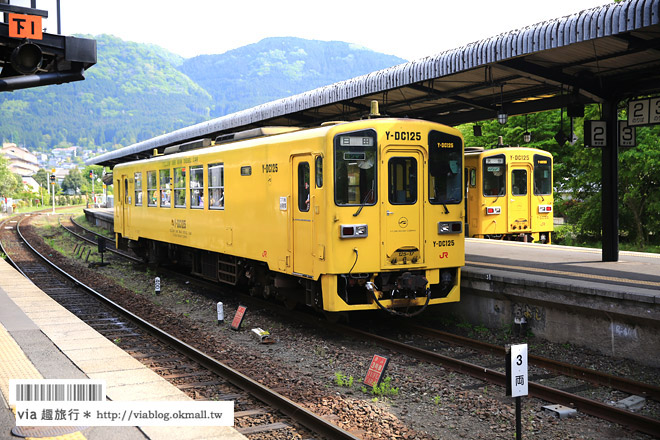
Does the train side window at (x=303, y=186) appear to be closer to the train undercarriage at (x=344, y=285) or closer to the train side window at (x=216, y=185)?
the train undercarriage at (x=344, y=285)

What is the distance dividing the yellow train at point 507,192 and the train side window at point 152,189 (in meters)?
8.82

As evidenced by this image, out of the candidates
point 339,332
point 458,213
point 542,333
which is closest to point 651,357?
point 542,333

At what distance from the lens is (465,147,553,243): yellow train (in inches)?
719

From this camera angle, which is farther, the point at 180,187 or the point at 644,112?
the point at 180,187

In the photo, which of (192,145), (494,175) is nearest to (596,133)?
(494,175)

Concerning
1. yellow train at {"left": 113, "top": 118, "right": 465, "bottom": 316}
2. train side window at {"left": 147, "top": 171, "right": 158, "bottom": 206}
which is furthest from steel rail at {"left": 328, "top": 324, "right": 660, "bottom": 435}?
train side window at {"left": 147, "top": 171, "right": 158, "bottom": 206}

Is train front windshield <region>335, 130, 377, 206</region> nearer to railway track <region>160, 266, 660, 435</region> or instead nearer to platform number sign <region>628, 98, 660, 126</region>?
railway track <region>160, 266, 660, 435</region>

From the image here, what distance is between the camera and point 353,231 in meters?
9.00

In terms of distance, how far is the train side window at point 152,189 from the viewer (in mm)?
16438

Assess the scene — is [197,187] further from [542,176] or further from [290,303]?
[542,176]

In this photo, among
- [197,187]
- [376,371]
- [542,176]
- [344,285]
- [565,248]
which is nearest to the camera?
[376,371]

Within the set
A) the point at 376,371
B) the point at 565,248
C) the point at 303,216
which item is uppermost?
the point at 303,216

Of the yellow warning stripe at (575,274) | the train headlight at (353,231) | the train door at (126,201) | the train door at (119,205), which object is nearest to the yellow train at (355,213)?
the train headlight at (353,231)

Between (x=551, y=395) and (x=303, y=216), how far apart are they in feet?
14.4
